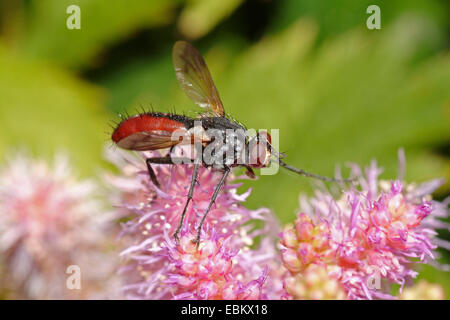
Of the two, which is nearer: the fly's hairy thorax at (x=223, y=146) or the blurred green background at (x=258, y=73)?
the fly's hairy thorax at (x=223, y=146)

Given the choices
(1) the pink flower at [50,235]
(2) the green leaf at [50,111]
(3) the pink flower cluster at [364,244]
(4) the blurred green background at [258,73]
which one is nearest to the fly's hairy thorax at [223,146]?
(3) the pink flower cluster at [364,244]

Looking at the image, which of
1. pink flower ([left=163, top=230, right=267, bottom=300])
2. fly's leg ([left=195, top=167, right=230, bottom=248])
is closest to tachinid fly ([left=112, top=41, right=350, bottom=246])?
fly's leg ([left=195, top=167, right=230, bottom=248])

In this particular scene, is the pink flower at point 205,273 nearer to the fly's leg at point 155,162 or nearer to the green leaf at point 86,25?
the fly's leg at point 155,162

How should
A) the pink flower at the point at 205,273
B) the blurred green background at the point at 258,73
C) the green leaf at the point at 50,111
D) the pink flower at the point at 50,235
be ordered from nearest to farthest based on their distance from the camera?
the pink flower at the point at 205,273
the pink flower at the point at 50,235
the blurred green background at the point at 258,73
the green leaf at the point at 50,111

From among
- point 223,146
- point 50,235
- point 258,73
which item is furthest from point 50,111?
point 223,146

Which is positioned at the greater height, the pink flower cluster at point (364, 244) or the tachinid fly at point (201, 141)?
the tachinid fly at point (201, 141)

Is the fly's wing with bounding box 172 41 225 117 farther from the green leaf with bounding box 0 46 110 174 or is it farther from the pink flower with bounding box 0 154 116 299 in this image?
the green leaf with bounding box 0 46 110 174
